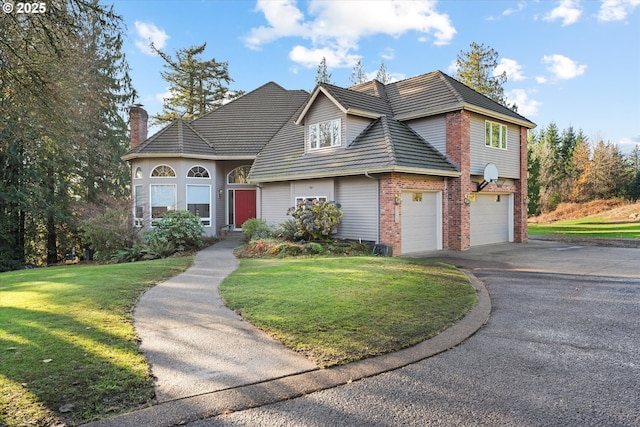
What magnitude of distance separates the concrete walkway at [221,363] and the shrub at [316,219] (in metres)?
7.62

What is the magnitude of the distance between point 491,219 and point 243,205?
12.1 meters

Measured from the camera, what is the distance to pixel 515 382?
11.9ft

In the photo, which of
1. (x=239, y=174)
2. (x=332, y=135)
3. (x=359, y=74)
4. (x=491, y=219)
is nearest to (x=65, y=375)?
(x=332, y=135)

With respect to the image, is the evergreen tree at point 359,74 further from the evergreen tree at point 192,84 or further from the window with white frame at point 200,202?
the window with white frame at point 200,202

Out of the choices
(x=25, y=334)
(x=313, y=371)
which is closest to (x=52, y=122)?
(x=25, y=334)

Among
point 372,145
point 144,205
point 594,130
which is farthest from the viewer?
point 594,130

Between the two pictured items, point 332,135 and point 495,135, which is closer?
point 332,135

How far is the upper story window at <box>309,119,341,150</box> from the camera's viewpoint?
15.6 meters

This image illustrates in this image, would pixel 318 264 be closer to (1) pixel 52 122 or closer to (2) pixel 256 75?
(1) pixel 52 122

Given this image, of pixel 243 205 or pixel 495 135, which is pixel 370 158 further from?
pixel 243 205

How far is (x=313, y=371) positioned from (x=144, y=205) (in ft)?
54.8

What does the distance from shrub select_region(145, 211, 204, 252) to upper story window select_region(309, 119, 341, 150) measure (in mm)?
5896

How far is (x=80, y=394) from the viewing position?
323cm

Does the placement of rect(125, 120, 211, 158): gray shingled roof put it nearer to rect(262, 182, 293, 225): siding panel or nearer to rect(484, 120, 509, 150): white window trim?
rect(262, 182, 293, 225): siding panel
